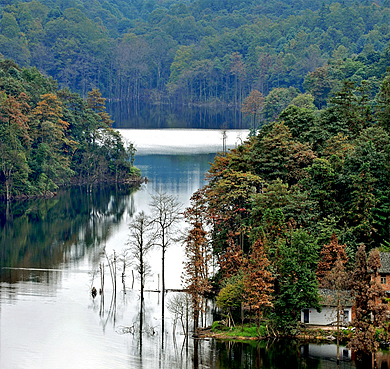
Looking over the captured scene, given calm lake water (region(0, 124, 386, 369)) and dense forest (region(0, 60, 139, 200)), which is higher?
dense forest (region(0, 60, 139, 200))

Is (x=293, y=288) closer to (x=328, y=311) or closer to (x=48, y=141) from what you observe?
(x=328, y=311)

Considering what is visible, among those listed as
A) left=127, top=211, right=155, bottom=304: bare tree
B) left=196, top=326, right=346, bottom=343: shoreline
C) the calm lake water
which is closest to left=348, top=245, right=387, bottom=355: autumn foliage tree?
the calm lake water

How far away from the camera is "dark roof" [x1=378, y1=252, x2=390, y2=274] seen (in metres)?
39.3

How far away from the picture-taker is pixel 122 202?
248 feet

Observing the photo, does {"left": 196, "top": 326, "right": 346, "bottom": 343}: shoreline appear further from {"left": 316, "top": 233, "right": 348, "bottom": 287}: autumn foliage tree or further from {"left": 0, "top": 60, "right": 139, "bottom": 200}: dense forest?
{"left": 0, "top": 60, "right": 139, "bottom": 200}: dense forest

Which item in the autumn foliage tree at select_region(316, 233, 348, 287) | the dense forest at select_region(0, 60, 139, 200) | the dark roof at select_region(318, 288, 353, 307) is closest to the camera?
the dark roof at select_region(318, 288, 353, 307)

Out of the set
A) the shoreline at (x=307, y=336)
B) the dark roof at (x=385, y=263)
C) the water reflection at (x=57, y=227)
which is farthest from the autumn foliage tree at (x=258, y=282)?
the water reflection at (x=57, y=227)

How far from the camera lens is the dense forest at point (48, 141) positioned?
7744cm

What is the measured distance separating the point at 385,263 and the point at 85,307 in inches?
679

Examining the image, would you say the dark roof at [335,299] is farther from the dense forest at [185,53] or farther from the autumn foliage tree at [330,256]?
the dense forest at [185,53]

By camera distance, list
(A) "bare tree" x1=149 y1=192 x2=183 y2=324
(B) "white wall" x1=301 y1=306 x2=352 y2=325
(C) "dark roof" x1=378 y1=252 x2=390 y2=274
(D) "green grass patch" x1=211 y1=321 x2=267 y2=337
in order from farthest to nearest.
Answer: (A) "bare tree" x1=149 y1=192 x2=183 y2=324 < (C) "dark roof" x1=378 y1=252 x2=390 y2=274 < (B) "white wall" x1=301 y1=306 x2=352 y2=325 < (D) "green grass patch" x1=211 y1=321 x2=267 y2=337

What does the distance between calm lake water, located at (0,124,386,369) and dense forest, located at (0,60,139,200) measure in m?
4.81

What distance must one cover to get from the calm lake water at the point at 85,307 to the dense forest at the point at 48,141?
4.81m

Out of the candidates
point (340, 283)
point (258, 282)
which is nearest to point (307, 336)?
point (340, 283)
